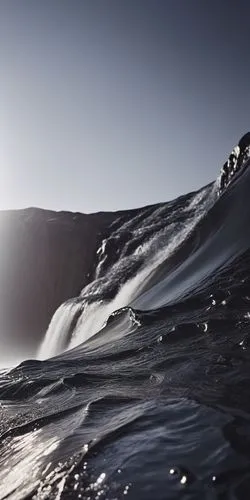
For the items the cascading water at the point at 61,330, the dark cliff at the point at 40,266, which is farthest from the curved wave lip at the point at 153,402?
the dark cliff at the point at 40,266

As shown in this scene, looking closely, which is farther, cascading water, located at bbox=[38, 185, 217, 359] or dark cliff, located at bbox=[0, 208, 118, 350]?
dark cliff, located at bbox=[0, 208, 118, 350]

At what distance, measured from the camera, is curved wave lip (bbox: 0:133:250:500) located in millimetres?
2211

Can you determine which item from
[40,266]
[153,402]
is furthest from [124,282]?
[40,266]

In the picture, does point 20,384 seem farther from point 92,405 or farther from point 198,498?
point 198,498

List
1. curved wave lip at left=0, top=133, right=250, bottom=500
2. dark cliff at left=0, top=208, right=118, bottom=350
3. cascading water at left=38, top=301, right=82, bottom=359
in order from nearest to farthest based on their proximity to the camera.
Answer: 1. curved wave lip at left=0, top=133, right=250, bottom=500
2. cascading water at left=38, top=301, right=82, bottom=359
3. dark cliff at left=0, top=208, right=118, bottom=350

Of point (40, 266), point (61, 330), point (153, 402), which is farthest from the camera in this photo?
point (40, 266)

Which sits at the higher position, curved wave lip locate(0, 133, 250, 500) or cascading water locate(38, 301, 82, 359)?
curved wave lip locate(0, 133, 250, 500)

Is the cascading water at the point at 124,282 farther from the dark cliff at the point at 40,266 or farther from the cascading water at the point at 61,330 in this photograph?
the dark cliff at the point at 40,266

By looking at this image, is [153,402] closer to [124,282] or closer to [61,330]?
[124,282]

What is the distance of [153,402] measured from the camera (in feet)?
10.6

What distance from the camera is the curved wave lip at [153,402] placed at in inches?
87.0

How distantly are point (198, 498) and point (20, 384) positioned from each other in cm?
329

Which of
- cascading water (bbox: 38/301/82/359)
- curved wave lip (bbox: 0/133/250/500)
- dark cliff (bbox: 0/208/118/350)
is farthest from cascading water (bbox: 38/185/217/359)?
dark cliff (bbox: 0/208/118/350)

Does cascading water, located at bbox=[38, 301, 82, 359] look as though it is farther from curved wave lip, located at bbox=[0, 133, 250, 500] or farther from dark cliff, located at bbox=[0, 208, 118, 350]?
dark cliff, located at bbox=[0, 208, 118, 350]
